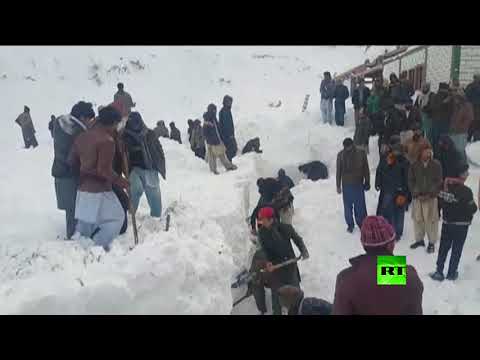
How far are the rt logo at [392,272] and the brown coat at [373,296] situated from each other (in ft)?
0.07

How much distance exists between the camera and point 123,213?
4547 millimetres

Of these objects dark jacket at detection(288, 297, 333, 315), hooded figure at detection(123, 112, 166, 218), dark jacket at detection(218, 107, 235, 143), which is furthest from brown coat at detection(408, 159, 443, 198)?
dark jacket at detection(218, 107, 235, 143)

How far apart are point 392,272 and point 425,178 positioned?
4055mm

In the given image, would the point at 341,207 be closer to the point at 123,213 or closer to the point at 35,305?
the point at 123,213

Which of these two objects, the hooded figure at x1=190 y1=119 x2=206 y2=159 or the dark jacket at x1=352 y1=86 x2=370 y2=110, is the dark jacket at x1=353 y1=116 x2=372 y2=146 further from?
the hooded figure at x1=190 y1=119 x2=206 y2=159

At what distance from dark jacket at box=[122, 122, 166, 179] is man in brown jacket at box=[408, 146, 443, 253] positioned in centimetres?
352

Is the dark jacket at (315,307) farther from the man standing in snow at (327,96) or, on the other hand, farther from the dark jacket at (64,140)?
the man standing in snow at (327,96)

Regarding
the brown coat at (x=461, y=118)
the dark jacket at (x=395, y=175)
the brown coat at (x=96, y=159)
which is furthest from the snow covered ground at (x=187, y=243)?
the brown coat at (x=461, y=118)

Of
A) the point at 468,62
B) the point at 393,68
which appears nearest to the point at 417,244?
the point at 468,62

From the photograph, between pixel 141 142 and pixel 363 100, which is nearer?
pixel 141 142

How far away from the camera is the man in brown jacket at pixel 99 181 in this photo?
4.22 m

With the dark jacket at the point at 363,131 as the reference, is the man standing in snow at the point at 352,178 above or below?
below

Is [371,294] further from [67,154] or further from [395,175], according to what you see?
[395,175]

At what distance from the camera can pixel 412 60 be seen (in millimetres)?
14844
